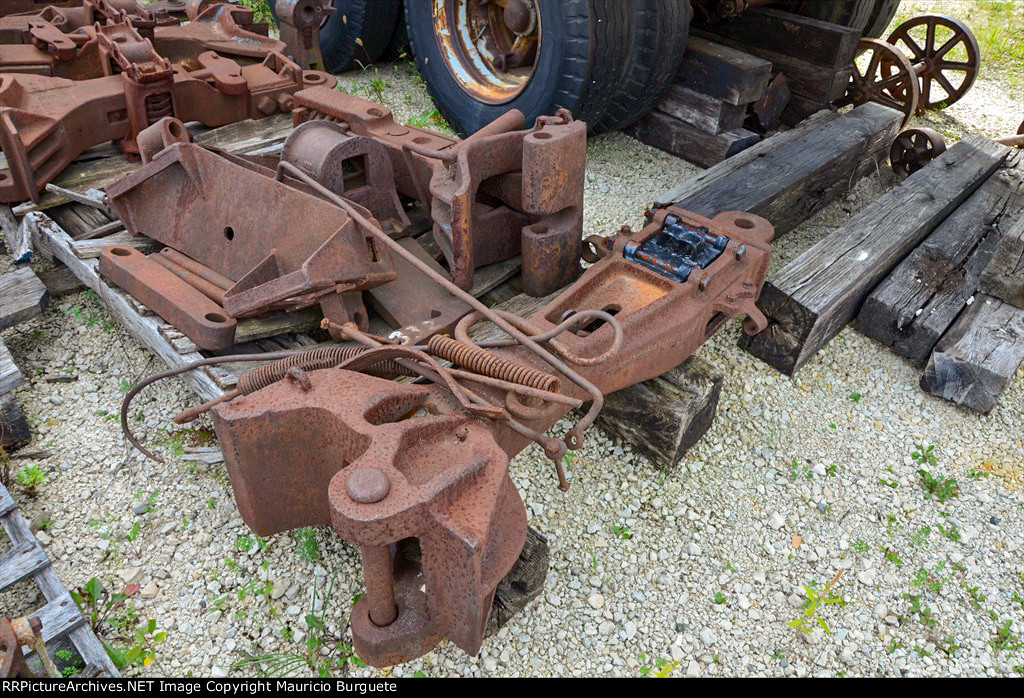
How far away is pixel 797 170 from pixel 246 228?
8.61 feet

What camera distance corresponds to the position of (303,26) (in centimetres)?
407

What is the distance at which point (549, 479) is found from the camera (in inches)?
97.6

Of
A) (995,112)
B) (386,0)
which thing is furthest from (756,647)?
(995,112)

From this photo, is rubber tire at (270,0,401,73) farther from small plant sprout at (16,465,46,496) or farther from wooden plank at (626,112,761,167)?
small plant sprout at (16,465,46,496)

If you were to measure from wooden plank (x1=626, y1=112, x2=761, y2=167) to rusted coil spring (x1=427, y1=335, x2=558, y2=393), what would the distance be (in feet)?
8.90

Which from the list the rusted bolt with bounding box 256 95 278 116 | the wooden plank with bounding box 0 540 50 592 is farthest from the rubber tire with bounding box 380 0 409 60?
the wooden plank with bounding box 0 540 50 592

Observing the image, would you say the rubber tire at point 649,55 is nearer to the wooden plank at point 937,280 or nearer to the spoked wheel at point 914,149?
the spoked wheel at point 914,149

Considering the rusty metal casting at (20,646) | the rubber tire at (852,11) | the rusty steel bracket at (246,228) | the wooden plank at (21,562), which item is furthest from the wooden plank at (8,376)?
the rubber tire at (852,11)

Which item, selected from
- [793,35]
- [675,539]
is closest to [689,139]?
[793,35]

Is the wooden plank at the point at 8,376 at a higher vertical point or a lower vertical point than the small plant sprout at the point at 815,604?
higher

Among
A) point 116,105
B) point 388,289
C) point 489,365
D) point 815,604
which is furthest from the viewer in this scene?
point 116,105

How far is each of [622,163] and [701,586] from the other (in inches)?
110

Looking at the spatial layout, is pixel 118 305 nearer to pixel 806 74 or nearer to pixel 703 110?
pixel 703 110

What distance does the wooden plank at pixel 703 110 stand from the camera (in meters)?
4.18
